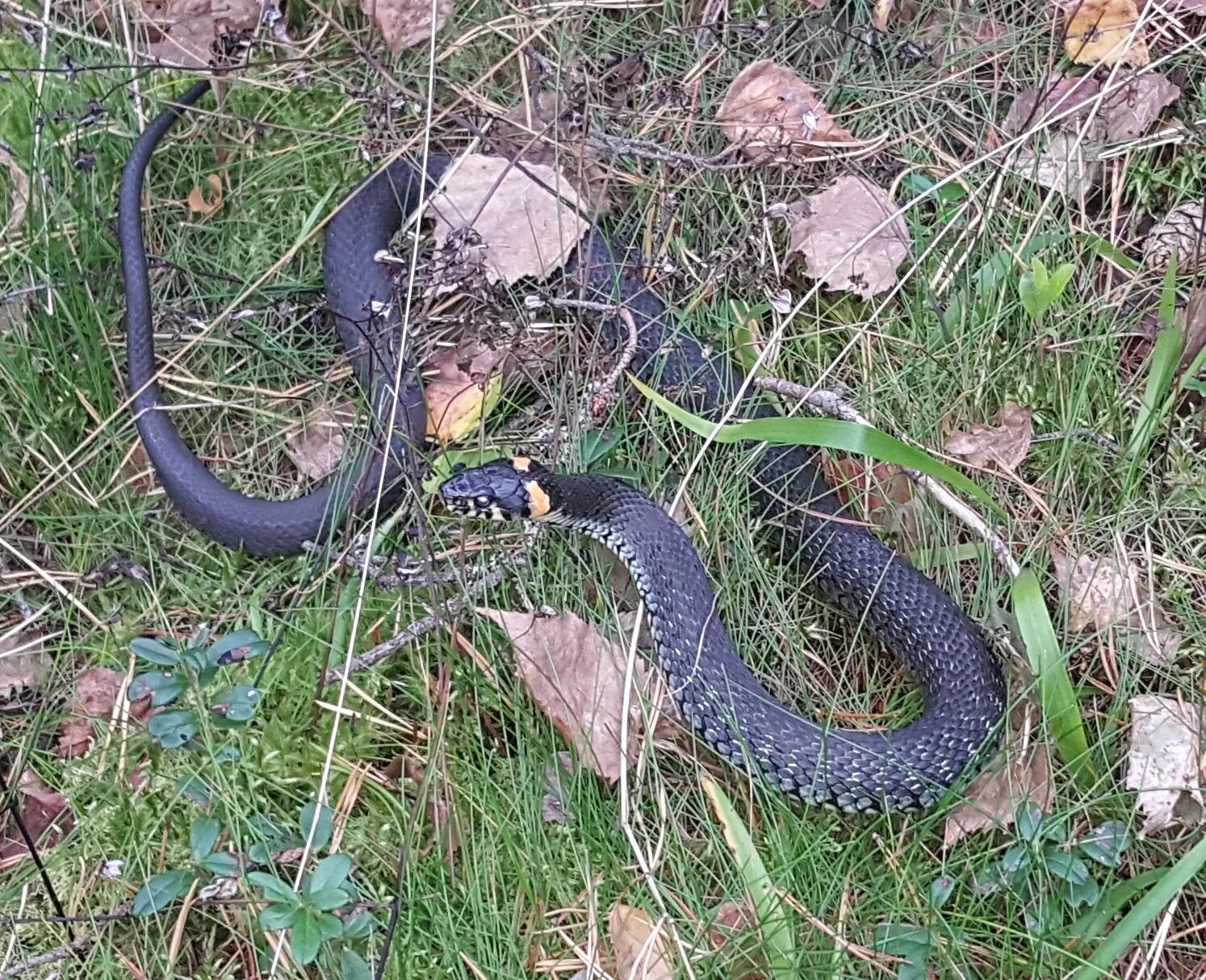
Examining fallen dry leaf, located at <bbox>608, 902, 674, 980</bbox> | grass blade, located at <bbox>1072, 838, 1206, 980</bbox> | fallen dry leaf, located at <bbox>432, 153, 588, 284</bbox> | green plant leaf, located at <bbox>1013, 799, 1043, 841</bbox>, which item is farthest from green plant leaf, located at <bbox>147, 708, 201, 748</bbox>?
grass blade, located at <bbox>1072, 838, 1206, 980</bbox>

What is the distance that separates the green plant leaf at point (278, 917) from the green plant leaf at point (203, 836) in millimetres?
251

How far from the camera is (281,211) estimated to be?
155 inches

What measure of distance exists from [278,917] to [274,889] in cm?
6

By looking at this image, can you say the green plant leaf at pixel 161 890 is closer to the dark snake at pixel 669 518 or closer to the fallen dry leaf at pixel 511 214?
the dark snake at pixel 669 518

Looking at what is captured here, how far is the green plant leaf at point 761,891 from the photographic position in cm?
262

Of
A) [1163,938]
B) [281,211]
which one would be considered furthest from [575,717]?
[281,211]

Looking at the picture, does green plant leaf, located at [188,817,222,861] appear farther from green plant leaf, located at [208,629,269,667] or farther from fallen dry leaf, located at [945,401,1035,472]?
fallen dry leaf, located at [945,401,1035,472]

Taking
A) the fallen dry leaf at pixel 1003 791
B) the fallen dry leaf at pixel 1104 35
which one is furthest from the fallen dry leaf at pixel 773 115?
the fallen dry leaf at pixel 1003 791

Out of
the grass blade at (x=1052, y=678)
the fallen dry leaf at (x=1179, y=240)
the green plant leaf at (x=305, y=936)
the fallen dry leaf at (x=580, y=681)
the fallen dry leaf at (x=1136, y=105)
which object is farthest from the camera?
the fallen dry leaf at (x=1136, y=105)

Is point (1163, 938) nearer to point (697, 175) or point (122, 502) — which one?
point (697, 175)

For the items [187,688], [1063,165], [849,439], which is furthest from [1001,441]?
[187,688]

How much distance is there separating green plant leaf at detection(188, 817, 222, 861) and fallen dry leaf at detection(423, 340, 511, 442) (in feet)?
4.58

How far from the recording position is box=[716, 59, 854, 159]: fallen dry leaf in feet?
12.5

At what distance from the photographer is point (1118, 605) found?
309cm
